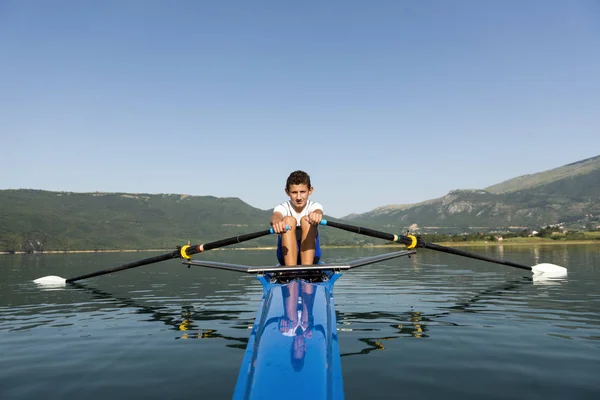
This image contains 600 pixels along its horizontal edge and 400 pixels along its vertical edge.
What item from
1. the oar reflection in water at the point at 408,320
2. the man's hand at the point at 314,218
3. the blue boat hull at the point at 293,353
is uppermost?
the man's hand at the point at 314,218

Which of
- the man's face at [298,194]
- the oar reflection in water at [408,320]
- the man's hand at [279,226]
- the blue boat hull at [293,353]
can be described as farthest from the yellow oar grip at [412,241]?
the blue boat hull at [293,353]

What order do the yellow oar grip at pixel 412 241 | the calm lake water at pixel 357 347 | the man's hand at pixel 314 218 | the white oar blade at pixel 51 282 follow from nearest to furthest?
1. the calm lake water at pixel 357 347
2. the man's hand at pixel 314 218
3. the yellow oar grip at pixel 412 241
4. the white oar blade at pixel 51 282

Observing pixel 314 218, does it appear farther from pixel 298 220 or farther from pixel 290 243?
pixel 298 220

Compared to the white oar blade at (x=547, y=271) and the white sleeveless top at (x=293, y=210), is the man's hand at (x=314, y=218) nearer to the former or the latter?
the white sleeveless top at (x=293, y=210)

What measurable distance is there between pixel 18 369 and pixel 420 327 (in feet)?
25.9

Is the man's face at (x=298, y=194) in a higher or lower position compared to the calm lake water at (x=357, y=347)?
higher

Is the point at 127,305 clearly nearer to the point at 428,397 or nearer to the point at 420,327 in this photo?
the point at 420,327

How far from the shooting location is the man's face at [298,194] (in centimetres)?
948

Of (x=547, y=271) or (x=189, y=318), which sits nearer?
(x=189, y=318)

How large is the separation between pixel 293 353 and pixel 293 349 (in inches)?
4.2

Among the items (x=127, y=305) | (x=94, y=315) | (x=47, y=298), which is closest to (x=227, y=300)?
(x=127, y=305)

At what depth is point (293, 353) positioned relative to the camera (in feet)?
16.3

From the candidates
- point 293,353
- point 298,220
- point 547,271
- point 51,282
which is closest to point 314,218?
point 298,220

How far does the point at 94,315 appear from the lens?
12078 millimetres
